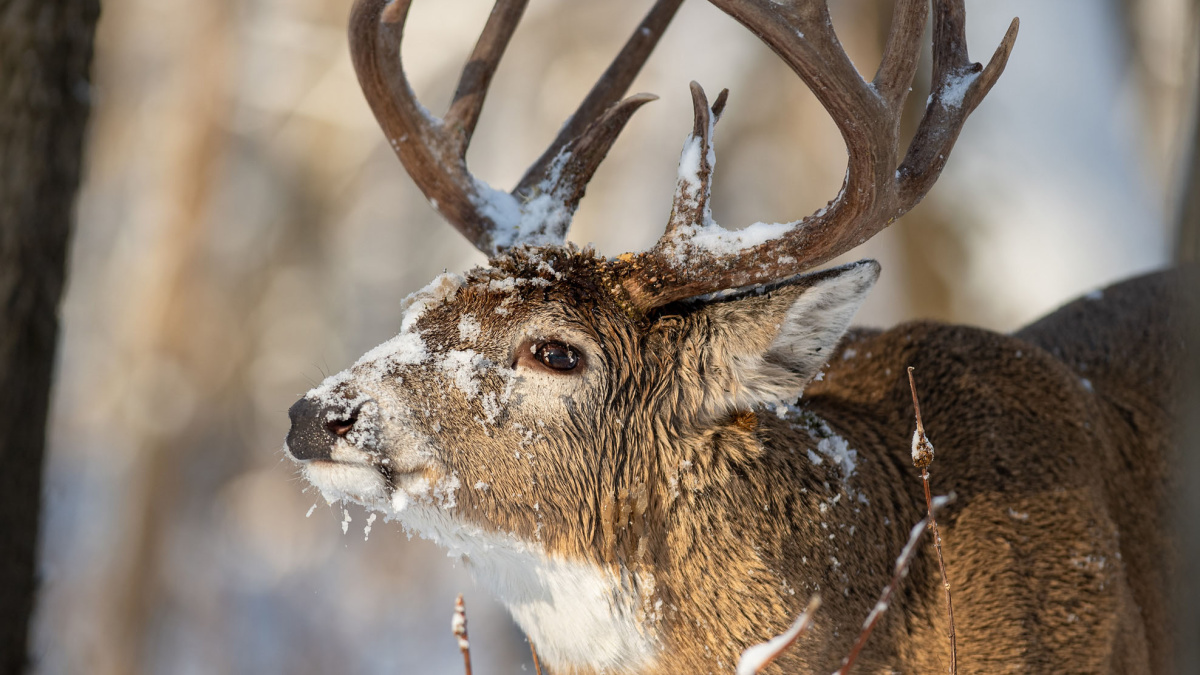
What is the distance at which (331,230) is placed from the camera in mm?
13336

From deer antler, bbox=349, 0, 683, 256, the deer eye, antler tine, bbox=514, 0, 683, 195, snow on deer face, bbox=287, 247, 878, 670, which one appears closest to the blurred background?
antler tine, bbox=514, 0, 683, 195

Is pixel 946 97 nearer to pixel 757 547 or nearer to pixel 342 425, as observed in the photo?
pixel 757 547

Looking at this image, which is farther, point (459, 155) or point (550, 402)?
point (459, 155)

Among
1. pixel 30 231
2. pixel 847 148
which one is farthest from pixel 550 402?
pixel 30 231

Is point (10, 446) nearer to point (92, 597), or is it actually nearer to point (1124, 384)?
point (1124, 384)

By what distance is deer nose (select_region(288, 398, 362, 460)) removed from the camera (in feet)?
9.32

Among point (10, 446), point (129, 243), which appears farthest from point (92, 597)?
point (10, 446)

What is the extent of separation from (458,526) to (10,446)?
2064 mm

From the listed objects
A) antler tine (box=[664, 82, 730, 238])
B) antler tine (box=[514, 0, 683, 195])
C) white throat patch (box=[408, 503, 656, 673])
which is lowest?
white throat patch (box=[408, 503, 656, 673])

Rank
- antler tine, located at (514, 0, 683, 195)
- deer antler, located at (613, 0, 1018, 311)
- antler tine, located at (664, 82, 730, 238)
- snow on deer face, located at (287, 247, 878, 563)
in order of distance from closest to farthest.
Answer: deer antler, located at (613, 0, 1018, 311) < snow on deer face, located at (287, 247, 878, 563) < antler tine, located at (664, 82, 730, 238) < antler tine, located at (514, 0, 683, 195)

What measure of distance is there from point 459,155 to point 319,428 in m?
1.28

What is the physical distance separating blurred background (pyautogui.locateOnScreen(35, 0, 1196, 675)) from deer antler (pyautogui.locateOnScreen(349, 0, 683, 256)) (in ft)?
18.6

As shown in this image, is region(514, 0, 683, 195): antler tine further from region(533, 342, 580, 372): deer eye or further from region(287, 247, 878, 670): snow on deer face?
region(533, 342, 580, 372): deer eye

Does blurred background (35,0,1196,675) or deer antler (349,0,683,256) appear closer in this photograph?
deer antler (349,0,683,256)
